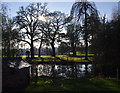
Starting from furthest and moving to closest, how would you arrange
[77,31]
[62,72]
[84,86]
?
[77,31] → [62,72] → [84,86]

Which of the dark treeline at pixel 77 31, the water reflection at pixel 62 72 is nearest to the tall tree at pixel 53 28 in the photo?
the dark treeline at pixel 77 31

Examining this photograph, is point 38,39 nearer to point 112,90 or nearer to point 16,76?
point 16,76

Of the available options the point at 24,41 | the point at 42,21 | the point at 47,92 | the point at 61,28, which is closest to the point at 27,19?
the point at 42,21

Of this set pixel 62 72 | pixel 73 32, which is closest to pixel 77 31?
pixel 73 32

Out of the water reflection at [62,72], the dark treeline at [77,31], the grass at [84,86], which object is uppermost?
the dark treeline at [77,31]

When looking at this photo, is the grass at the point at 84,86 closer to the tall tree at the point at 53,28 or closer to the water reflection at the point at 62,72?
the water reflection at the point at 62,72

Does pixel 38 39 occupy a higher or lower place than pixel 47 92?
higher

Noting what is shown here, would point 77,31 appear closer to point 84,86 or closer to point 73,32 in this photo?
point 73,32

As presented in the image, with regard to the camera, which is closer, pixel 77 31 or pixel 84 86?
pixel 84 86

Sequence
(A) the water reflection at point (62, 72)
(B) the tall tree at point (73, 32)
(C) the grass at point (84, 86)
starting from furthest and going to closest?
(B) the tall tree at point (73, 32)
(A) the water reflection at point (62, 72)
(C) the grass at point (84, 86)

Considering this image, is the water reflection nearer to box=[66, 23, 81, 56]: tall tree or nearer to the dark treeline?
the dark treeline

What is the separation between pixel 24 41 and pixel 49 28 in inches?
365

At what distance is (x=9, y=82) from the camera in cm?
781

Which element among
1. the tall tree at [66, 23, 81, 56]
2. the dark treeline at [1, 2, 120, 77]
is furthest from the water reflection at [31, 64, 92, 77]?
the tall tree at [66, 23, 81, 56]
